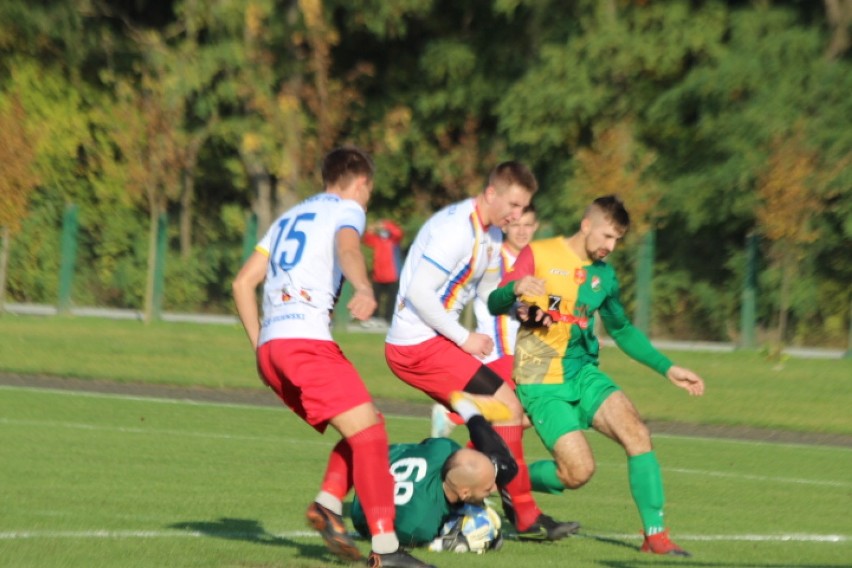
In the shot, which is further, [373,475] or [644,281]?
[644,281]

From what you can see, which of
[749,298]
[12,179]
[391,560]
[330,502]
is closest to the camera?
[391,560]

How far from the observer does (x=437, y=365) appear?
9.06m

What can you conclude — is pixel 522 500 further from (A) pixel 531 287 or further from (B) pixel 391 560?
(B) pixel 391 560

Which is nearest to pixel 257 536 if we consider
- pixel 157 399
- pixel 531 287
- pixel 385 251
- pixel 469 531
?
pixel 469 531

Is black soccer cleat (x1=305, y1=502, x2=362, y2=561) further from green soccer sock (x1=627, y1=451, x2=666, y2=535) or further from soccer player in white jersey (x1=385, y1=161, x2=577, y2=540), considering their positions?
green soccer sock (x1=627, y1=451, x2=666, y2=535)

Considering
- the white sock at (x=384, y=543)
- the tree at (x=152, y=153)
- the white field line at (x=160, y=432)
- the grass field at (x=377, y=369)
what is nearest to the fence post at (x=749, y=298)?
the grass field at (x=377, y=369)

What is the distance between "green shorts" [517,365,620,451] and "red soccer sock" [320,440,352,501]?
151cm

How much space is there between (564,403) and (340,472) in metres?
1.75

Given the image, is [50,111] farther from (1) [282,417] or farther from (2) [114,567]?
(2) [114,567]

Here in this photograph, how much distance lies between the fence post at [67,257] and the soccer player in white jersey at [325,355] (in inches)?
894

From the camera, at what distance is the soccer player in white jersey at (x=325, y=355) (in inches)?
305

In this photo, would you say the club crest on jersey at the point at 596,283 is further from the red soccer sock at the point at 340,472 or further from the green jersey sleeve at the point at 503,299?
the red soccer sock at the point at 340,472

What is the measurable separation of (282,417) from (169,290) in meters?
15.2

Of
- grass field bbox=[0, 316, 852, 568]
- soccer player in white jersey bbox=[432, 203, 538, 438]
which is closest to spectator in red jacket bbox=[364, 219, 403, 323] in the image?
grass field bbox=[0, 316, 852, 568]
